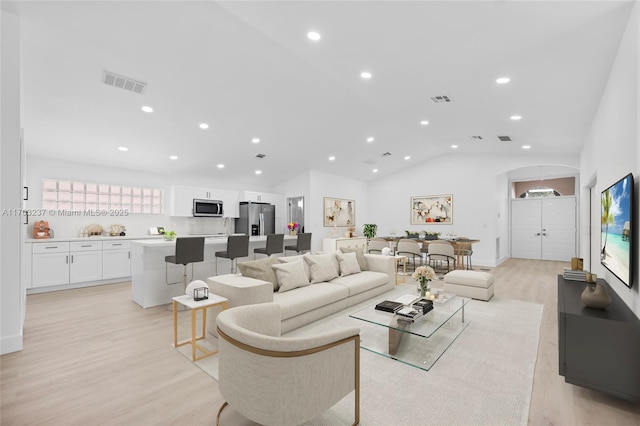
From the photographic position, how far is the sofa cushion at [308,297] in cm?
333

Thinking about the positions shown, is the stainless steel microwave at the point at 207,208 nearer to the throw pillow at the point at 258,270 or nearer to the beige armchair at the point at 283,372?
the throw pillow at the point at 258,270

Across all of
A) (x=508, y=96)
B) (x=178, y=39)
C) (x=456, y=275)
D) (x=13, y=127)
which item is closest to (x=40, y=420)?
(x=13, y=127)

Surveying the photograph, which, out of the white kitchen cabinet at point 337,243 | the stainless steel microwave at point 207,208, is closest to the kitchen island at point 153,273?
the stainless steel microwave at point 207,208

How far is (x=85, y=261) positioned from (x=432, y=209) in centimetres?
866

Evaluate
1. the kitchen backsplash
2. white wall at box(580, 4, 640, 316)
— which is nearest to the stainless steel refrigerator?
the kitchen backsplash

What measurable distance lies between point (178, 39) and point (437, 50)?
280cm

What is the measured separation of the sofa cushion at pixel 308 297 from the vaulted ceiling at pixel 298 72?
2851mm

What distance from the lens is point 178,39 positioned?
3.33 m

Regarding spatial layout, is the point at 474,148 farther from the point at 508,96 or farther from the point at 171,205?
the point at 171,205

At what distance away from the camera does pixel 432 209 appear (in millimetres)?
9336

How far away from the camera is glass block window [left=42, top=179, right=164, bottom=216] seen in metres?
5.96

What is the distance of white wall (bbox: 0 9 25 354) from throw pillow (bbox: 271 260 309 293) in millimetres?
2519

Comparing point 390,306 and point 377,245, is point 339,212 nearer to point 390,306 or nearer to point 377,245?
point 377,245

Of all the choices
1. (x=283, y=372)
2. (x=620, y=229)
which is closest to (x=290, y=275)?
(x=283, y=372)
